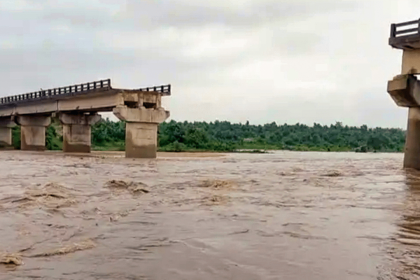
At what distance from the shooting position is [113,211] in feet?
32.6

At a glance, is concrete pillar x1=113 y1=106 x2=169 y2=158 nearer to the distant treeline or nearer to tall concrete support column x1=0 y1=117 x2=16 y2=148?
the distant treeline

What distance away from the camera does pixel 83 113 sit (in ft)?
169

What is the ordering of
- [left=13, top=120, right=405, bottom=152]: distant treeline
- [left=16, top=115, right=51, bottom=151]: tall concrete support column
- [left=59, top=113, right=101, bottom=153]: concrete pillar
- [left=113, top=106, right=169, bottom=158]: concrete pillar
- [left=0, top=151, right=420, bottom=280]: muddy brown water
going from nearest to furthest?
[left=0, top=151, right=420, bottom=280]: muddy brown water < [left=113, top=106, right=169, bottom=158]: concrete pillar < [left=59, top=113, right=101, bottom=153]: concrete pillar < [left=16, top=115, right=51, bottom=151]: tall concrete support column < [left=13, top=120, right=405, bottom=152]: distant treeline

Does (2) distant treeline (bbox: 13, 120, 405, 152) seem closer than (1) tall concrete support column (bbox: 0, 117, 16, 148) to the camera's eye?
No

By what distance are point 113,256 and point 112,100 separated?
34.7 meters

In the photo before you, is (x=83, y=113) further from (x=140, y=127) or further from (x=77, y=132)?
(x=140, y=127)

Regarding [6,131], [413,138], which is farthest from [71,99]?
[413,138]

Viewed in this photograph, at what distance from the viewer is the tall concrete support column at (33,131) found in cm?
5841

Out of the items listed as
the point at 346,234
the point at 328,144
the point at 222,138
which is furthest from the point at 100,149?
the point at 346,234

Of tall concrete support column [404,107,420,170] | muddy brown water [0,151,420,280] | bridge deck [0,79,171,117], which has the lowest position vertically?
muddy brown water [0,151,420,280]

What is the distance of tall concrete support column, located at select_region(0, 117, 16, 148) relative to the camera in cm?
6506

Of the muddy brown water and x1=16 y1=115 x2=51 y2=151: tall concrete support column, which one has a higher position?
x1=16 y1=115 x2=51 y2=151: tall concrete support column

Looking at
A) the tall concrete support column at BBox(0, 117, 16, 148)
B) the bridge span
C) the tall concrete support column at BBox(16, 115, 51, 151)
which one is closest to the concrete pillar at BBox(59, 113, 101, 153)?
the bridge span

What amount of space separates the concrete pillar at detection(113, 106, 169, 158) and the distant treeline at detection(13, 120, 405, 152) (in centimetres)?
2962
